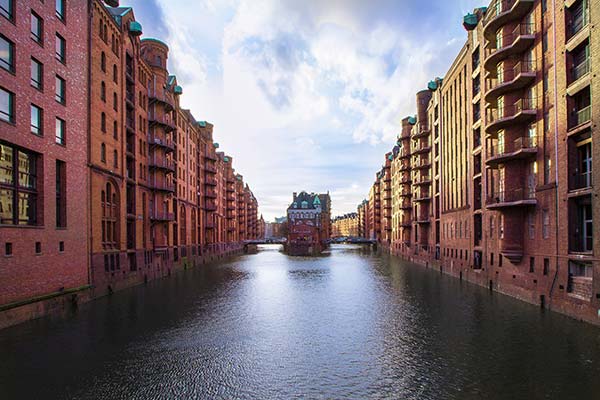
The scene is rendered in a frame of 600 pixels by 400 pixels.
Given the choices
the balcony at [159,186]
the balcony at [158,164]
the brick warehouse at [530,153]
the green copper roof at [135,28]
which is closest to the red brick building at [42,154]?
the green copper roof at [135,28]

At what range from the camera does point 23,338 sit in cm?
1906

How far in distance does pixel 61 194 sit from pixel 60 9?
40.9 ft

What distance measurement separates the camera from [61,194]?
2675 cm

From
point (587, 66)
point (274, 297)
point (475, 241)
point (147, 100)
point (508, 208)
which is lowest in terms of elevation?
point (274, 297)

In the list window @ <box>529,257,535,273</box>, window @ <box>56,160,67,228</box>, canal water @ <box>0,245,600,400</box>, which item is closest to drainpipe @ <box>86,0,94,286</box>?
window @ <box>56,160,67,228</box>

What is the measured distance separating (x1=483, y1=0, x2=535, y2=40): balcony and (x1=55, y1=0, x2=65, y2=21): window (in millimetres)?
29578

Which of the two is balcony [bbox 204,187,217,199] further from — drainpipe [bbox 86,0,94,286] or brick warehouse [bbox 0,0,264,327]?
drainpipe [bbox 86,0,94,286]

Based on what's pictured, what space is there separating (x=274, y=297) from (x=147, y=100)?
2649 cm

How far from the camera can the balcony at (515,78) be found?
26219 millimetres

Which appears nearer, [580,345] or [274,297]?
[580,345]

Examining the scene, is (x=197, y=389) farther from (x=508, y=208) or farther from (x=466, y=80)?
(x=466, y=80)

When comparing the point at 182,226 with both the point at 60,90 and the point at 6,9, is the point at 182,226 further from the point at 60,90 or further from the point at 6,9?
the point at 6,9

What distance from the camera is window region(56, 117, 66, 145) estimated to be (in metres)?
26.6

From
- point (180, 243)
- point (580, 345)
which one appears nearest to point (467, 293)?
point (580, 345)
